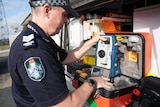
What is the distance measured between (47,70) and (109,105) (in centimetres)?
68

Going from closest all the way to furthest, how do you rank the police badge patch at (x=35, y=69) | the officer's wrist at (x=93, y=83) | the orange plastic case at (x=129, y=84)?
the police badge patch at (x=35, y=69)
the officer's wrist at (x=93, y=83)
the orange plastic case at (x=129, y=84)

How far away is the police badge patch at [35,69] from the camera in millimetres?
887

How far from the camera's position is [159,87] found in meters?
1.21

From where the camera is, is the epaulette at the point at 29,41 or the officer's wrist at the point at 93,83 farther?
the officer's wrist at the point at 93,83

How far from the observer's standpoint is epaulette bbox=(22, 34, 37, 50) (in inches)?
36.7

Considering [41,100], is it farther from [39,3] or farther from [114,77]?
[114,77]

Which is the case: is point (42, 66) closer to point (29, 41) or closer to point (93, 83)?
point (29, 41)

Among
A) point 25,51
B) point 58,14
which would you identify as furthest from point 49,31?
point 25,51

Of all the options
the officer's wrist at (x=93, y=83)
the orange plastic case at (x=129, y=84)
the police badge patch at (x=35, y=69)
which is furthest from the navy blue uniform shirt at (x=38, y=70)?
the orange plastic case at (x=129, y=84)

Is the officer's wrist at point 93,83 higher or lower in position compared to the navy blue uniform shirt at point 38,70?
lower

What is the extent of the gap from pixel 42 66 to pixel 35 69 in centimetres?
4

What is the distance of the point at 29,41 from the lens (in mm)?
960

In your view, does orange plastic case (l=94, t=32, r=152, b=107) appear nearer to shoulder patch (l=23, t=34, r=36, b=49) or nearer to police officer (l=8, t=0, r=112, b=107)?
police officer (l=8, t=0, r=112, b=107)

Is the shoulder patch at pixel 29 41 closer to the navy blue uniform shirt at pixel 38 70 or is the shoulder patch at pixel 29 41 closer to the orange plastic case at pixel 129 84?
the navy blue uniform shirt at pixel 38 70
